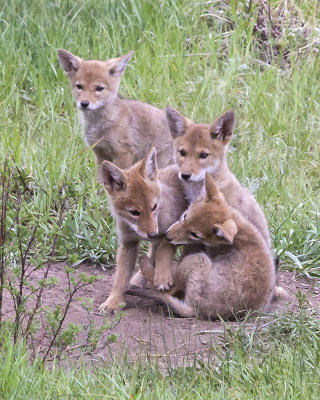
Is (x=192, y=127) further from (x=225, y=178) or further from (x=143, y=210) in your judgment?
(x=143, y=210)

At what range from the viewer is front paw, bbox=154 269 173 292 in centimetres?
588

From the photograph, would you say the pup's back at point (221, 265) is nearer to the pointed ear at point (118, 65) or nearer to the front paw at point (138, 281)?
the front paw at point (138, 281)

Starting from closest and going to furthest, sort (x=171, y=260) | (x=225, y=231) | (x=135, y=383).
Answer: (x=135, y=383), (x=225, y=231), (x=171, y=260)

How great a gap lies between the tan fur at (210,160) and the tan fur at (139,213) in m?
0.28

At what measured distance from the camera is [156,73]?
890 cm

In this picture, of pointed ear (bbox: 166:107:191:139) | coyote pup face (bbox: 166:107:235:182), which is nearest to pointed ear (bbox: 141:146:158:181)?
coyote pup face (bbox: 166:107:235:182)

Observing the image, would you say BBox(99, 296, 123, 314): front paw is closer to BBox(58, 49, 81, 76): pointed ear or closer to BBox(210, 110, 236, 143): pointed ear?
BBox(210, 110, 236, 143): pointed ear

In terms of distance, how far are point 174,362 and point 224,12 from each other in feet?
19.7

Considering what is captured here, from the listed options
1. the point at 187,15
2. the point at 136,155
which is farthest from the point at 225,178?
the point at 187,15

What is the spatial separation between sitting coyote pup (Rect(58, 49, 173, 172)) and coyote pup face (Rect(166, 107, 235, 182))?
1356 millimetres

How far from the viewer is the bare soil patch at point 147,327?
500 cm

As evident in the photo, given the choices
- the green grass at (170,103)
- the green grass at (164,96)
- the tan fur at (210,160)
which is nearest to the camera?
the tan fur at (210,160)

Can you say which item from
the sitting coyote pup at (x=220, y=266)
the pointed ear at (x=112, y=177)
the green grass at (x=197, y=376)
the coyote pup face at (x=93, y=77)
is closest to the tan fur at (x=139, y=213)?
the pointed ear at (x=112, y=177)

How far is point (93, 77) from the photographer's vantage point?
8.33 metres
